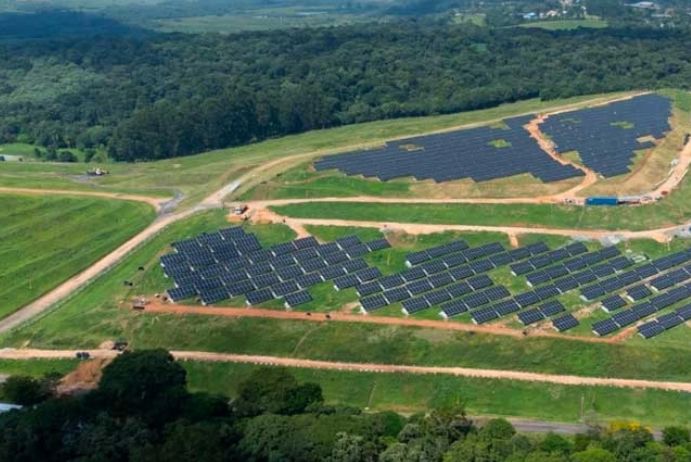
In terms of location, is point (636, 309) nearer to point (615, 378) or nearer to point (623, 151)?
point (615, 378)

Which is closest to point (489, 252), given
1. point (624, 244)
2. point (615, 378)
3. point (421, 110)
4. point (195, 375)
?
point (624, 244)

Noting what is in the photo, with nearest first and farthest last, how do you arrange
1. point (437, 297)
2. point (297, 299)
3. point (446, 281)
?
point (297, 299) < point (437, 297) < point (446, 281)

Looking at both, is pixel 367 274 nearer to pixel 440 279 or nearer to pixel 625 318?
pixel 440 279

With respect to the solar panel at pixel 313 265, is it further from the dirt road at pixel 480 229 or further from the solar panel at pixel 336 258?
the dirt road at pixel 480 229

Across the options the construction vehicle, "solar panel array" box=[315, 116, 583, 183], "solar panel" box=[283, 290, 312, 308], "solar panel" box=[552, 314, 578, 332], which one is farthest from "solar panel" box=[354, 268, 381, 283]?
the construction vehicle

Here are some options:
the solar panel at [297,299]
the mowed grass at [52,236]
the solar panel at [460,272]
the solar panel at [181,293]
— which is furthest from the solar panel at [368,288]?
the mowed grass at [52,236]

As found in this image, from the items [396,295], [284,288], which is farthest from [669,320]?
[284,288]
